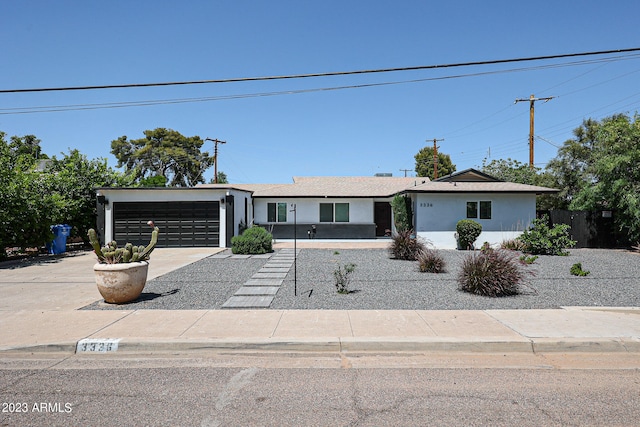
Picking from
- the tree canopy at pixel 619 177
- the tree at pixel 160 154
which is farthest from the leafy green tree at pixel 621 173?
the tree at pixel 160 154

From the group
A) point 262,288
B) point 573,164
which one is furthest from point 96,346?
point 573,164

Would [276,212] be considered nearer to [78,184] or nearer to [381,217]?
[381,217]

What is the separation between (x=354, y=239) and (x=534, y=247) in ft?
34.3

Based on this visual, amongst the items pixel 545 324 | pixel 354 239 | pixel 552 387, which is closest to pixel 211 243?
pixel 354 239

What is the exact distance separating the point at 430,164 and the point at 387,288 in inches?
1991

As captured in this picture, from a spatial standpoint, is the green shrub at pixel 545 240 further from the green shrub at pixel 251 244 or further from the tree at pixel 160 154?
the tree at pixel 160 154

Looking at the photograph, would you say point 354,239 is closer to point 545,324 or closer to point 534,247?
point 534,247

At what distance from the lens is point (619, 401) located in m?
4.03

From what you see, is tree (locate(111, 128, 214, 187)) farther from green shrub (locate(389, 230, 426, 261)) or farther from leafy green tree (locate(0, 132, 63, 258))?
green shrub (locate(389, 230, 426, 261))

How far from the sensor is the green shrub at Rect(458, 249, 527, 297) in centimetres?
864

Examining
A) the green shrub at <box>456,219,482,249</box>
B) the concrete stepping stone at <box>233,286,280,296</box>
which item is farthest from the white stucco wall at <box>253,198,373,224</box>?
the concrete stepping stone at <box>233,286,280,296</box>

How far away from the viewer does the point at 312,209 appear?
25188 millimetres

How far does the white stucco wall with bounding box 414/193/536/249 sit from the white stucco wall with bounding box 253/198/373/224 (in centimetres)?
585

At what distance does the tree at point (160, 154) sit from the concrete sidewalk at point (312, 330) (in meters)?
44.4
